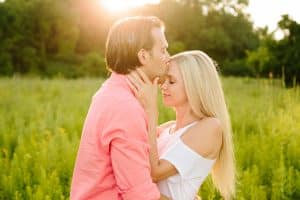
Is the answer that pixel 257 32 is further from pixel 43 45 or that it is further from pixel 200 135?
pixel 200 135

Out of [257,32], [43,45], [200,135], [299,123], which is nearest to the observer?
[200,135]

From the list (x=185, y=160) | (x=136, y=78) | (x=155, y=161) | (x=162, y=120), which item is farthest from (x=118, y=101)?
(x=162, y=120)

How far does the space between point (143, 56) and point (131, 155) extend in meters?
0.52

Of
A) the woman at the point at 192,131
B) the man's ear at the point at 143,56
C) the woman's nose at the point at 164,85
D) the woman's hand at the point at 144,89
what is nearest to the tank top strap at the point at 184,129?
the woman at the point at 192,131

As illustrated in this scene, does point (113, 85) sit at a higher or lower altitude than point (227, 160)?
higher

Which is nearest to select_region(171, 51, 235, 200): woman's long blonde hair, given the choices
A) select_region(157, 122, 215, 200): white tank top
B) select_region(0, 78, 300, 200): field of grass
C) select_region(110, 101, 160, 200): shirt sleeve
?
select_region(157, 122, 215, 200): white tank top

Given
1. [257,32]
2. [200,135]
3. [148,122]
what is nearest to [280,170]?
[200,135]

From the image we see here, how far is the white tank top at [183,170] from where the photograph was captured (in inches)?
116

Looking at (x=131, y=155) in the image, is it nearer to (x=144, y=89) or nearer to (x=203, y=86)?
(x=144, y=89)

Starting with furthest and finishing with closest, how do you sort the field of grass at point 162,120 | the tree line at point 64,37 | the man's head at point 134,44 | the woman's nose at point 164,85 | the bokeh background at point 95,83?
1. the tree line at point 64,37
2. the bokeh background at point 95,83
3. the field of grass at point 162,120
4. the woman's nose at point 164,85
5. the man's head at point 134,44

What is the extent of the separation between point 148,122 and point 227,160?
0.77 meters

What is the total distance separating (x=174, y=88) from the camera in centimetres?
314

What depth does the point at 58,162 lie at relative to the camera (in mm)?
5656

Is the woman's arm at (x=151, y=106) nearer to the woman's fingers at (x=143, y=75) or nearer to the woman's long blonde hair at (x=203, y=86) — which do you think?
the woman's fingers at (x=143, y=75)
